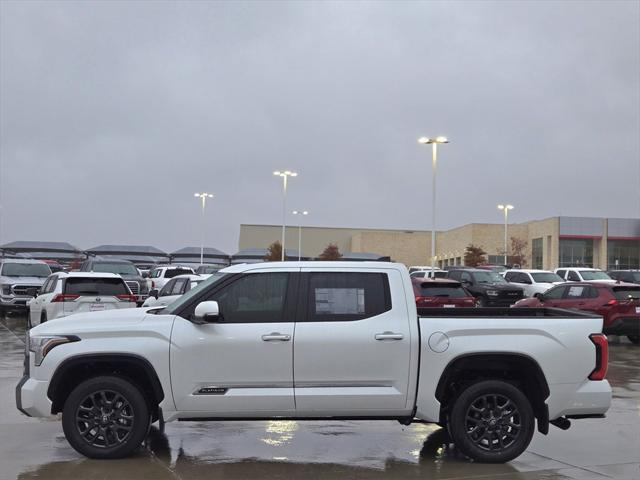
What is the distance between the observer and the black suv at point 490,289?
3158 cm

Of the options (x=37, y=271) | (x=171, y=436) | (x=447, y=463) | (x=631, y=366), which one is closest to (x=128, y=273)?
(x=37, y=271)

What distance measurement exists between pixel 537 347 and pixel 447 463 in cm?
143

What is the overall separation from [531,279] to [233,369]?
29175 mm

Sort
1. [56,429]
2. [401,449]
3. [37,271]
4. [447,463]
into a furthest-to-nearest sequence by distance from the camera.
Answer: [37,271], [56,429], [401,449], [447,463]

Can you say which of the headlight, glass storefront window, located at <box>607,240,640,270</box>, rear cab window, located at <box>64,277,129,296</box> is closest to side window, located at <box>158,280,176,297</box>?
rear cab window, located at <box>64,277,129,296</box>

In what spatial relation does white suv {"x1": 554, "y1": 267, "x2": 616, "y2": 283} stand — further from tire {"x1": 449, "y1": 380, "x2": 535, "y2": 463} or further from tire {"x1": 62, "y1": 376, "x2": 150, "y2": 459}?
tire {"x1": 62, "y1": 376, "x2": 150, "y2": 459}

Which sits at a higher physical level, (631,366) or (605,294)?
(605,294)

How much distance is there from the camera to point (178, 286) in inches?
820

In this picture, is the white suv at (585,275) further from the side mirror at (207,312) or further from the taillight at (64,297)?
the side mirror at (207,312)

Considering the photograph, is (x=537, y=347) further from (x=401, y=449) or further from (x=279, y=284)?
(x=279, y=284)

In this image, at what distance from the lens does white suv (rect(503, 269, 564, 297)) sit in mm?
34125

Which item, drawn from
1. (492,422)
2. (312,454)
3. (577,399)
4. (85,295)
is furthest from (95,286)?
(577,399)

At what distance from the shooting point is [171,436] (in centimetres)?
881

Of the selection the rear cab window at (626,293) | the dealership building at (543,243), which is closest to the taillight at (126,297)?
the rear cab window at (626,293)
